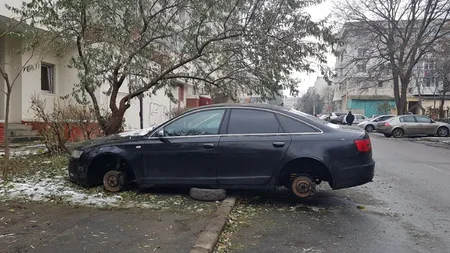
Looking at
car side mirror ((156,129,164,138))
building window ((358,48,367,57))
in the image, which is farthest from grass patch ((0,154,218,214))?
building window ((358,48,367,57))

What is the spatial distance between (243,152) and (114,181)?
225cm

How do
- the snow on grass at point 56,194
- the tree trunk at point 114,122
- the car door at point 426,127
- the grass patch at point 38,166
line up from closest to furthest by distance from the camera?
the snow on grass at point 56,194
the grass patch at point 38,166
the tree trunk at point 114,122
the car door at point 426,127

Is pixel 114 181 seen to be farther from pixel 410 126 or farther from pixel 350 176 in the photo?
pixel 410 126

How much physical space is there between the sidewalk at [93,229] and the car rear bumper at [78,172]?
848 millimetres

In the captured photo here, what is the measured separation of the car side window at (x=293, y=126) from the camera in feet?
19.4

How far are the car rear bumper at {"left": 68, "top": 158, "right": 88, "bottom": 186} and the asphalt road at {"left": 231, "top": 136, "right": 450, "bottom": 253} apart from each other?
2827 millimetres

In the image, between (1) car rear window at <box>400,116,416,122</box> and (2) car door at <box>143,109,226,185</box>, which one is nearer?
(2) car door at <box>143,109,226,185</box>

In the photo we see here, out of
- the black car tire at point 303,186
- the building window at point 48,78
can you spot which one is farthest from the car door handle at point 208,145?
the building window at point 48,78

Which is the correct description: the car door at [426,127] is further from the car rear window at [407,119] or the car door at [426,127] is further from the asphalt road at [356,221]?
the asphalt road at [356,221]

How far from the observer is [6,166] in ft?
22.3

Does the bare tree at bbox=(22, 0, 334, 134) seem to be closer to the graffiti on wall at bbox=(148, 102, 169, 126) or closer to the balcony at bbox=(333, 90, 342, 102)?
the graffiti on wall at bbox=(148, 102, 169, 126)

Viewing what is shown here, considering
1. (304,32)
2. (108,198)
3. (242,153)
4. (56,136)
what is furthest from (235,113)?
(56,136)

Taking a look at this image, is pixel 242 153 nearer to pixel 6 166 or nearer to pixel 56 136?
pixel 6 166

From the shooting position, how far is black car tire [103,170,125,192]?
6.37 meters
